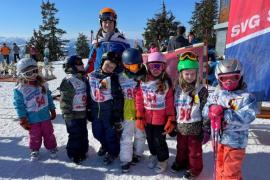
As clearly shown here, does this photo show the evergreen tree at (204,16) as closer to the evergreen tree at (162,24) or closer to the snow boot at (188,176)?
the evergreen tree at (162,24)

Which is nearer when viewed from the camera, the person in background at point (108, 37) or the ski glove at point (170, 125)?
the ski glove at point (170, 125)

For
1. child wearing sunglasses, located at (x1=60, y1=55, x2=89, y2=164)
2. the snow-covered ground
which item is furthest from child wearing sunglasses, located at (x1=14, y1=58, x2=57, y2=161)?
child wearing sunglasses, located at (x1=60, y1=55, x2=89, y2=164)

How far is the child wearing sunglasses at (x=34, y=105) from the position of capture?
4.49 meters

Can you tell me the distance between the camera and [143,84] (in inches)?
166

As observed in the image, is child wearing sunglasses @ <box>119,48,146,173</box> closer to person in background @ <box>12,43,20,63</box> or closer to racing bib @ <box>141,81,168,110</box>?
racing bib @ <box>141,81,168,110</box>

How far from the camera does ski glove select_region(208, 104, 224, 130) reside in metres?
3.31

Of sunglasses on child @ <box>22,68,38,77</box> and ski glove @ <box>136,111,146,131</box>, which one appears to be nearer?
ski glove @ <box>136,111,146,131</box>

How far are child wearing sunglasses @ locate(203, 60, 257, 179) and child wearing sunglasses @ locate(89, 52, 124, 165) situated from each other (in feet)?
4.71

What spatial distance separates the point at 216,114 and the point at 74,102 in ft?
7.22

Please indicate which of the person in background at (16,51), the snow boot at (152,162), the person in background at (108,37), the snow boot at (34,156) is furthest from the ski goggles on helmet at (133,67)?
the person in background at (16,51)

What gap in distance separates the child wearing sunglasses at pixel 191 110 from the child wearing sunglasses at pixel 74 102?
1.47 metres

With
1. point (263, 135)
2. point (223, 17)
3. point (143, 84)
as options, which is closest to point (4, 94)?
point (143, 84)

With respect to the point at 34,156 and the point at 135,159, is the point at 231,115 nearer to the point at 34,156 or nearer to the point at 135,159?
the point at 135,159

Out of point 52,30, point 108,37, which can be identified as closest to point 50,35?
point 52,30
